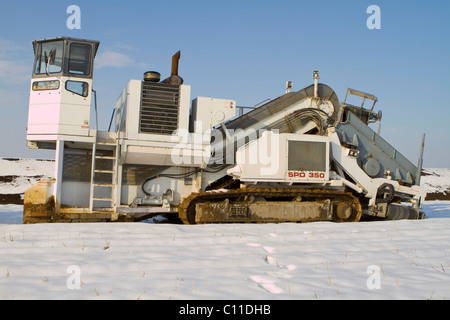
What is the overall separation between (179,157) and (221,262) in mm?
4418

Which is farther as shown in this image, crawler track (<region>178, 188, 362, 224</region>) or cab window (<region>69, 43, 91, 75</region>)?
crawler track (<region>178, 188, 362, 224</region>)

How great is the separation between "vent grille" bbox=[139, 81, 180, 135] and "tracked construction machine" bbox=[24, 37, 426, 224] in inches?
0.9

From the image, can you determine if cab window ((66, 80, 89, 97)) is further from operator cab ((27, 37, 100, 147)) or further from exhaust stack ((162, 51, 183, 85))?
exhaust stack ((162, 51, 183, 85))

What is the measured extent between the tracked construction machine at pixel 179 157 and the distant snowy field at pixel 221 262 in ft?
3.94

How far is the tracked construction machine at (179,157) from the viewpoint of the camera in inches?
356

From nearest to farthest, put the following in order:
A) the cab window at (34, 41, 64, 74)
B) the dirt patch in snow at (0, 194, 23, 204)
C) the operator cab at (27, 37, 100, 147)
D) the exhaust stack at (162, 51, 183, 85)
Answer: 1. the operator cab at (27, 37, 100, 147)
2. the cab window at (34, 41, 64, 74)
3. the exhaust stack at (162, 51, 183, 85)
4. the dirt patch in snow at (0, 194, 23, 204)

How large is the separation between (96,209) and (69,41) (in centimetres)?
395

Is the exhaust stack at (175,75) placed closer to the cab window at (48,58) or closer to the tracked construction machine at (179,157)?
the tracked construction machine at (179,157)

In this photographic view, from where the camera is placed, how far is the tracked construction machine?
356 inches

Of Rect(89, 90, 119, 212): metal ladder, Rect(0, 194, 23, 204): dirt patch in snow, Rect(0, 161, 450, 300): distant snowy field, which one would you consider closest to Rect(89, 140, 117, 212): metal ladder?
Rect(89, 90, 119, 212): metal ladder

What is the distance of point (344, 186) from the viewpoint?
34.8 ft

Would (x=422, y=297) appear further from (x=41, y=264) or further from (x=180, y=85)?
(x=180, y=85)

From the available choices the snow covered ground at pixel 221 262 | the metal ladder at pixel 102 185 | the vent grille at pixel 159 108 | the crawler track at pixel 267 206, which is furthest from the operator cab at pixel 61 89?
the crawler track at pixel 267 206

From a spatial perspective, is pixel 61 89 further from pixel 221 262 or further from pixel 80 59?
pixel 221 262
